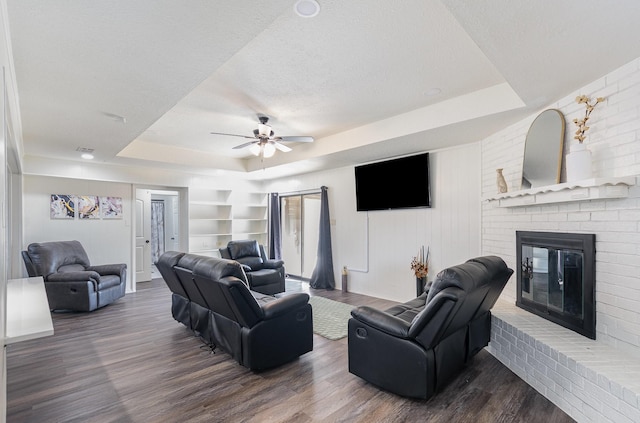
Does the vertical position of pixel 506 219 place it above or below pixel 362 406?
above

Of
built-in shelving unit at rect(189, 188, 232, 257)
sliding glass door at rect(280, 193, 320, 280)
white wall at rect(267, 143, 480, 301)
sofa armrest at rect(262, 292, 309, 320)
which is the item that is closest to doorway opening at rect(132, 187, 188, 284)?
built-in shelving unit at rect(189, 188, 232, 257)

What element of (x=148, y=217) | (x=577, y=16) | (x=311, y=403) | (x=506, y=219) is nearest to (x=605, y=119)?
(x=577, y=16)

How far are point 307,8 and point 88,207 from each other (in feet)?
19.1

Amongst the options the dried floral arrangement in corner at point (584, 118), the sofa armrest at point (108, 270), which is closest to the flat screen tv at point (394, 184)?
the dried floral arrangement in corner at point (584, 118)

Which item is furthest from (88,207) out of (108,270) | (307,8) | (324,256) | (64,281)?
(307,8)

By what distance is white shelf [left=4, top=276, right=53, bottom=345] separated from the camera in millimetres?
1543

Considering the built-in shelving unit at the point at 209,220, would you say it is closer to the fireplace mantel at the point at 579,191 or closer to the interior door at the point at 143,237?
the interior door at the point at 143,237

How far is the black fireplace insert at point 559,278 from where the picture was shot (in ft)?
8.38

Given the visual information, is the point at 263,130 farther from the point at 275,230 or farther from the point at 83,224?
the point at 83,224

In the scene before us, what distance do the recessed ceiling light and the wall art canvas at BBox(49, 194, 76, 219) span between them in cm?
571

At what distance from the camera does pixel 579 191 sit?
2441mm

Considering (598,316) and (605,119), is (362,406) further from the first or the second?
(605,119)

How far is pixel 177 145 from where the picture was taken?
5660 millimetres

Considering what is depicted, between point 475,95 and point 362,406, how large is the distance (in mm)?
3144
